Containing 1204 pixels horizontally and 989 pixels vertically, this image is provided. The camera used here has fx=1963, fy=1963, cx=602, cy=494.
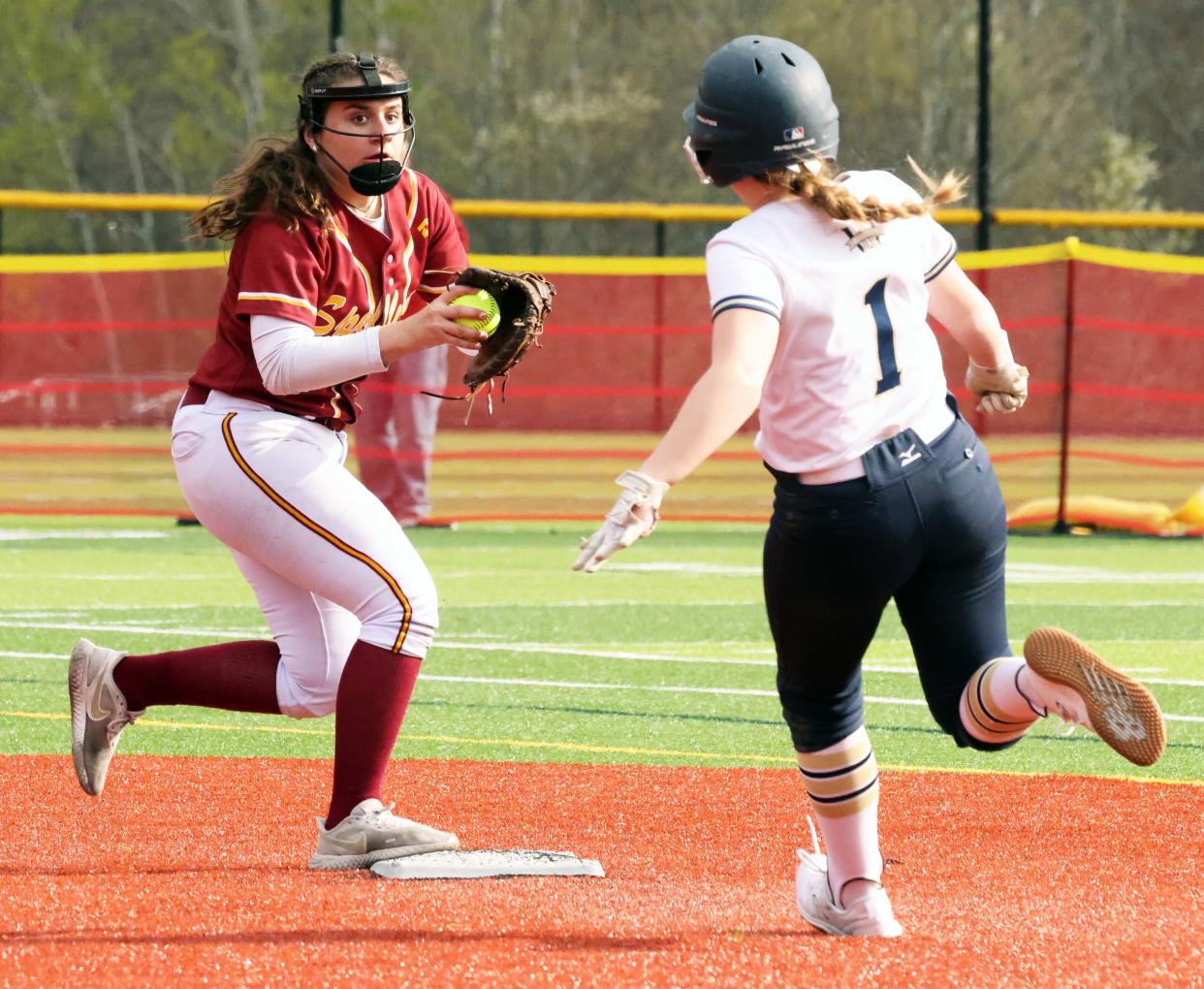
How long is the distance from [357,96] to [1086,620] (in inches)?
247

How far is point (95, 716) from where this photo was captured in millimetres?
5438

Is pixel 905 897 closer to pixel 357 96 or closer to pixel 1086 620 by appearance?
pixel 357 96

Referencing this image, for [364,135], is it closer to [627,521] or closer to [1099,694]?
[627,521]

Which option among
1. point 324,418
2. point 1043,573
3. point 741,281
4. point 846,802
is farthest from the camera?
point 1043,573

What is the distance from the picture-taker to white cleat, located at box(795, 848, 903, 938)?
4.26 m

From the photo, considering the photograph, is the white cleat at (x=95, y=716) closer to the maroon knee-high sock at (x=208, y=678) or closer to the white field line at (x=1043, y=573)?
the maroon knee-high sock at (x=208, y=678)

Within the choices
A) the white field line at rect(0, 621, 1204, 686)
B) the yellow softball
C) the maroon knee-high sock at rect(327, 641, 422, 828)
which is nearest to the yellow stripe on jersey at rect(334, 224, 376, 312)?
the yellow softball

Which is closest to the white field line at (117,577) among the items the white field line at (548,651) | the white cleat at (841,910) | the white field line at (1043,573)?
the white field line at (548,651)

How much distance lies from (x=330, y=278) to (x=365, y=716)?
1.12 metres

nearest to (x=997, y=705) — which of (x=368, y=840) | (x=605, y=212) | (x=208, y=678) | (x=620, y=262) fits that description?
(x=368, y=840)

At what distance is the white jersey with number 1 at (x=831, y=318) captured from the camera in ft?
13.1

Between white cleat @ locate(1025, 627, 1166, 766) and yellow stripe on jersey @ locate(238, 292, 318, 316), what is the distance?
197 cm

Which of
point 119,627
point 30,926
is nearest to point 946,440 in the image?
point 30,926

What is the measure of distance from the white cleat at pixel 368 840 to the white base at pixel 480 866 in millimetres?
28
